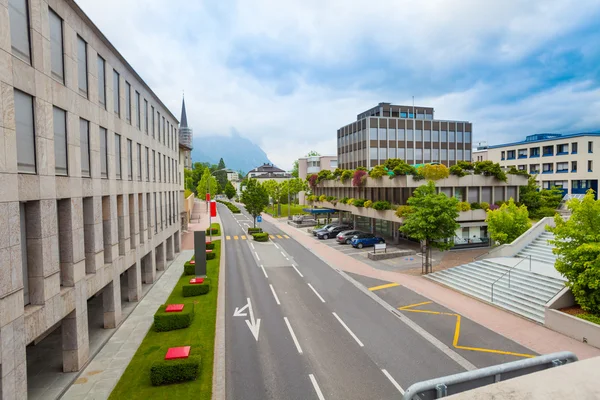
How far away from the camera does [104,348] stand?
16.1m

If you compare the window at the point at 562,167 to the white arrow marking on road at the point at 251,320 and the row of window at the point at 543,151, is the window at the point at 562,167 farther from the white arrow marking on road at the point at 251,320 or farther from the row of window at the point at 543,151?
the white arrow marking on road at the point at 251,320

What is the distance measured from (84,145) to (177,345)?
962 cm

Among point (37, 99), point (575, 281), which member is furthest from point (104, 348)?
point (575, 281)

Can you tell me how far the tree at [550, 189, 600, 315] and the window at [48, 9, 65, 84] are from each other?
931 inches

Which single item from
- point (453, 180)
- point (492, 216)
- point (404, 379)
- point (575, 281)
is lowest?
point (404, 379)

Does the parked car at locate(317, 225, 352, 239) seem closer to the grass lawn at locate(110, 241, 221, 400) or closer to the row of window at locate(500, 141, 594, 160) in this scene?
the grass lawn at locate(110, 241, 221, 400)

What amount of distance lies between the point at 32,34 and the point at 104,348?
509 inches

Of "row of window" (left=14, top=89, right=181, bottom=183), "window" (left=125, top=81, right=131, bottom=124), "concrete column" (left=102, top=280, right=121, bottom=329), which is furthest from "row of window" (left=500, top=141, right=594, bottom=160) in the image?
"concrete column" (left=102, top=280, right=121, bottom=329)

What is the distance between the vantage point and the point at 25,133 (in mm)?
10766

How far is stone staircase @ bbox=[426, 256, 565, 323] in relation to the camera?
1998cm

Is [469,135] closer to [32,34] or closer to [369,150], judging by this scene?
[369,150]

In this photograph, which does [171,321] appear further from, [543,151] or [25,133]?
[543,151]

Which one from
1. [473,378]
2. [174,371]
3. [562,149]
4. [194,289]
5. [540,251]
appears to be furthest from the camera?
[562,149]

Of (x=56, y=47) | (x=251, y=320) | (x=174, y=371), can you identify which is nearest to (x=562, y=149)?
(x=251, y=320)
